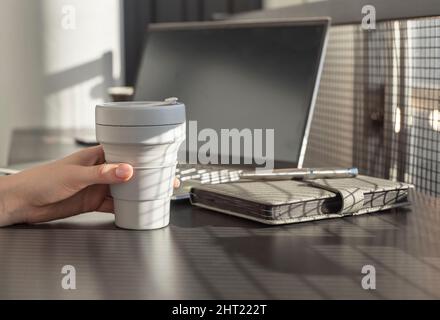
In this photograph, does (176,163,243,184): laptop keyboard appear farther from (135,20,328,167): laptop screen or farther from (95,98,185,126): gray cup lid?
(95,98,185,126): gray cup lid

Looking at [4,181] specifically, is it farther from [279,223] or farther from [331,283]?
[331,283]

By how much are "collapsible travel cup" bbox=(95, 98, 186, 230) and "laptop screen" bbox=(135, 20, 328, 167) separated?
312 mm

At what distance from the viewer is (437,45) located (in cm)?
115

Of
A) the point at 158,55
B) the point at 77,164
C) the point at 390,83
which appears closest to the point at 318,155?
the point at 390,83

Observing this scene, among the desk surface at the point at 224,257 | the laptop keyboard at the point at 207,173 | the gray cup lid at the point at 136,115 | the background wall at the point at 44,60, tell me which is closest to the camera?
the desk surface at the point at 224,257

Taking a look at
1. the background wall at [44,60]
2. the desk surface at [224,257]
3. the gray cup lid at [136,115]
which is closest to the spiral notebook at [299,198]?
the desk surface at [224,257]

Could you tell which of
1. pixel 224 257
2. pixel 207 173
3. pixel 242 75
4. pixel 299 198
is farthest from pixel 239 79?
pixel 224 257

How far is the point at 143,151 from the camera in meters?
0.85

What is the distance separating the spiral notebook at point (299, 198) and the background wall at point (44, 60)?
85 centimetres

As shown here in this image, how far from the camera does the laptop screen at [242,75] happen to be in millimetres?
1147

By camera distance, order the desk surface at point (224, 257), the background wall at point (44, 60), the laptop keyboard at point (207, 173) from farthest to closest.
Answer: the background wall at point (44, 60), the laptop keyboard at point (207, 173), the desk surface at point (224, 257)

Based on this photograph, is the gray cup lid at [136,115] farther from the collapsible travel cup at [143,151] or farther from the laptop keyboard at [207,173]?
the laptop keyboard at [207,173]

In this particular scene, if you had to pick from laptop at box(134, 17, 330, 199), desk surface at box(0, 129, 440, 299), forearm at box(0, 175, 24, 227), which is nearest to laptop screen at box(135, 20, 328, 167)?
laptop at box(134, 17, 330, 199)

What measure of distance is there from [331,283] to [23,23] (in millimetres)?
1276
